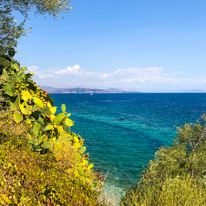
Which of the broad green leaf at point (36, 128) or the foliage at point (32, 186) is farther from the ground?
the broad green leaf at point (36, 128)

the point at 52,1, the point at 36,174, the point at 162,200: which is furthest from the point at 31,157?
the point at 52,1

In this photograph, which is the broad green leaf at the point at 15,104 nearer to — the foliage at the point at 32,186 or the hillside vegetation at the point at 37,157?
the hillside vegetation at the point at 37,157

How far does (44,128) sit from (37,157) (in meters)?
1.29

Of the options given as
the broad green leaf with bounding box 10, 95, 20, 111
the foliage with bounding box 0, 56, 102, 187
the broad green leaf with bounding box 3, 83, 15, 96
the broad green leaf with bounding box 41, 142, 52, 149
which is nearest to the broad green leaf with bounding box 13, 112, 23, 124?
the foliage with bounding box 0, 56, 102, 187

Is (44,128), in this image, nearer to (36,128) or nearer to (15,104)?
(36,128)

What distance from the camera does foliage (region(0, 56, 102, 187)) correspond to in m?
5.52

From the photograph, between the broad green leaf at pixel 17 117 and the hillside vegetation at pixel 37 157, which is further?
the broad green leaf at pixel 17 117

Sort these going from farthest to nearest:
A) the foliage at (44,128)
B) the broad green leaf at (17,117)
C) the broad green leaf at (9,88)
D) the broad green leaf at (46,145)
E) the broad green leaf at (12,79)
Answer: the broad green leaf at (12,79) < the broad green leaf at (9,88) < the broad green leaf at (17,117) < the broad green leaf at (46,145) < the foliage at (44,128)

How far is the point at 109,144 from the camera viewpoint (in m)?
27.9

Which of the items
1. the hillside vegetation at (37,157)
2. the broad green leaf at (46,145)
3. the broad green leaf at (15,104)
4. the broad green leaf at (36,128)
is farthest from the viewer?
the broad green leaf at (15,104)

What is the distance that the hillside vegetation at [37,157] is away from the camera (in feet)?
10.8

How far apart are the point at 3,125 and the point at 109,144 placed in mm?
22819

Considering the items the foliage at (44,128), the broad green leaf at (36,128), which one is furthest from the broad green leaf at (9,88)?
the broad green leaf at (36,128)

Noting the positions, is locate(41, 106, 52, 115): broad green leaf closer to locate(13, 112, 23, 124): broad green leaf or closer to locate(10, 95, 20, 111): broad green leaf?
locate(13, 112, 23, 124): broad green leaf
